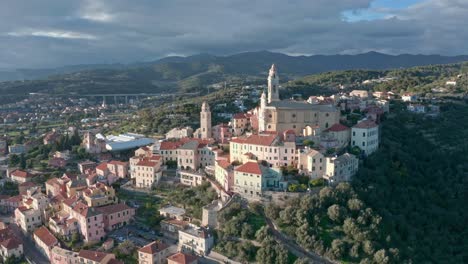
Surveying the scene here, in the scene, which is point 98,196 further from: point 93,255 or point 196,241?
point 196,241

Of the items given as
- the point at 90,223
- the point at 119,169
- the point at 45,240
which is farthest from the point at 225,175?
the point at 45,240

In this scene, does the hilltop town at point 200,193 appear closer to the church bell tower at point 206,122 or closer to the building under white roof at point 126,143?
the church bell tower at point 206,122

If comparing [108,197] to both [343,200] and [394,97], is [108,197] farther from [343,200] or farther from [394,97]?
[394,97]

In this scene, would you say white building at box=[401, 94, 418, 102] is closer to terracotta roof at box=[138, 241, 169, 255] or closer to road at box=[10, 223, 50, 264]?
terracotta roof at box=[138, 241, 169, 255]

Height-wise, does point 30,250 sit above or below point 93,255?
below

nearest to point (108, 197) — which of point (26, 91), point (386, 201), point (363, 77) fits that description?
point (386, 201)

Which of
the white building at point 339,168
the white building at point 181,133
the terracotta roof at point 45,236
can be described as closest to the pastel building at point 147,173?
the terracotta roof at point 45,236

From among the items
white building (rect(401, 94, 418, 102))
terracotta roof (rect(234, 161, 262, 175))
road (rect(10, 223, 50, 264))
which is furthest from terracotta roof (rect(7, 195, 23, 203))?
white building (rect(401, 94, 418, 102))
